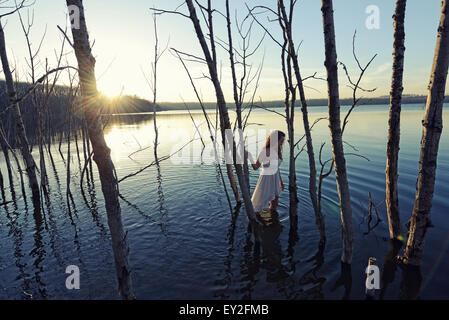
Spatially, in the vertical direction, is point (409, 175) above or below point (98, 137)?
below

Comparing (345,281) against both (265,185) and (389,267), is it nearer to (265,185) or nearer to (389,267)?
(389,267)

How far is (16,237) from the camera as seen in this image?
6395 mm

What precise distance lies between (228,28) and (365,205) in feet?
22.2

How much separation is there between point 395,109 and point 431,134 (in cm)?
97

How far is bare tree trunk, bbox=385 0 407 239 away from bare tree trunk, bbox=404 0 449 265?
2.26 feet

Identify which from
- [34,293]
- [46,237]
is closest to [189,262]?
[34,293]

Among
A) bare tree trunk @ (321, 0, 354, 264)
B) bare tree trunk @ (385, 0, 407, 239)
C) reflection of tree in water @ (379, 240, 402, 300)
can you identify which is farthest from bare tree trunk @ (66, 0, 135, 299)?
bare tree trunk @ (385, 0, 407, 239)

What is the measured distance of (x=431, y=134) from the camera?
3.72 metres

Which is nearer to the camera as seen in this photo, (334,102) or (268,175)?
(334,102)

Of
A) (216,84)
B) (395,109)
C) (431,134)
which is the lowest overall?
(431,134)

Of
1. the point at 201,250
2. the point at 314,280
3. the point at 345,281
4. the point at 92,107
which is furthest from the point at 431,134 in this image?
the point at 201,250

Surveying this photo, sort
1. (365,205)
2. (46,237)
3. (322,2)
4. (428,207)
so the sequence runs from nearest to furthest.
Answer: (322,2) → (428,207) → (46,237) → (365,205)

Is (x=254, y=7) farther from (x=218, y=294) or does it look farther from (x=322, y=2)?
(x=218, y=294)

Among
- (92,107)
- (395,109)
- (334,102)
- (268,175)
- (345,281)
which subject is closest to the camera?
(92,107)
